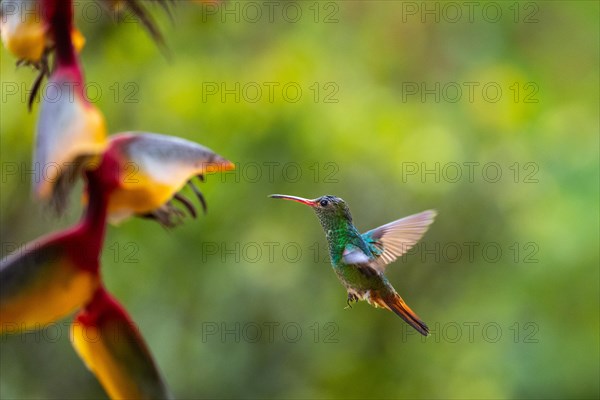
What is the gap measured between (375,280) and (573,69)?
200 centimetres

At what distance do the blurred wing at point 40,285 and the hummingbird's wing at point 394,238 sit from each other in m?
0.82

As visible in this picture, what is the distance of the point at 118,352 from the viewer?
0.51m

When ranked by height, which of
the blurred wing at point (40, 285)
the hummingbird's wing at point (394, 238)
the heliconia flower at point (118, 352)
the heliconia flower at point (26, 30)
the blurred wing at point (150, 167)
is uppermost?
the heliconia flower at point (26, 30)

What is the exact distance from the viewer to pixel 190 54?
8.23 ft

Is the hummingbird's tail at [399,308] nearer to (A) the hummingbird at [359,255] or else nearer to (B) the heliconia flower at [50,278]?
(A) the hummingbird at [359,255]

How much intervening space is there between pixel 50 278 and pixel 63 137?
0.08m

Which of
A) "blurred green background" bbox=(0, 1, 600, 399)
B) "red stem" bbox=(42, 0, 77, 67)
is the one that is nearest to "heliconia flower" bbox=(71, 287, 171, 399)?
"red stem" bbox=(42, 0, 77, 67)

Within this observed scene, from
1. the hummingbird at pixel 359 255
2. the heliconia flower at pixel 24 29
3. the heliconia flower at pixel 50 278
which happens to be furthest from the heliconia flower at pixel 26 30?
the hummingbird at pixel 359 255

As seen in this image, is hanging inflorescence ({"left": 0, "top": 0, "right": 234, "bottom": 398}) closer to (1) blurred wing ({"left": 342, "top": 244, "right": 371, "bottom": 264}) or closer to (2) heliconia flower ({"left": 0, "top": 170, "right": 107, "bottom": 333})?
(2) heliconia flower ({"left": 0, "top": 170, "right": 107, "bottom": 333})

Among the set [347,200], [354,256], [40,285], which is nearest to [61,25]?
[40,285]

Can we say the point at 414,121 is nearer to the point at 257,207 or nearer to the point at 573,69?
the point at 257,207

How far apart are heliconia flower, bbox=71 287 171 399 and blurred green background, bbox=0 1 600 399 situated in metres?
1.65

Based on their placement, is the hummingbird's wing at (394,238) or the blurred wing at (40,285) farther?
the hummingbird's wing at (394,238)

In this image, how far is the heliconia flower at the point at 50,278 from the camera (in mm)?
481
